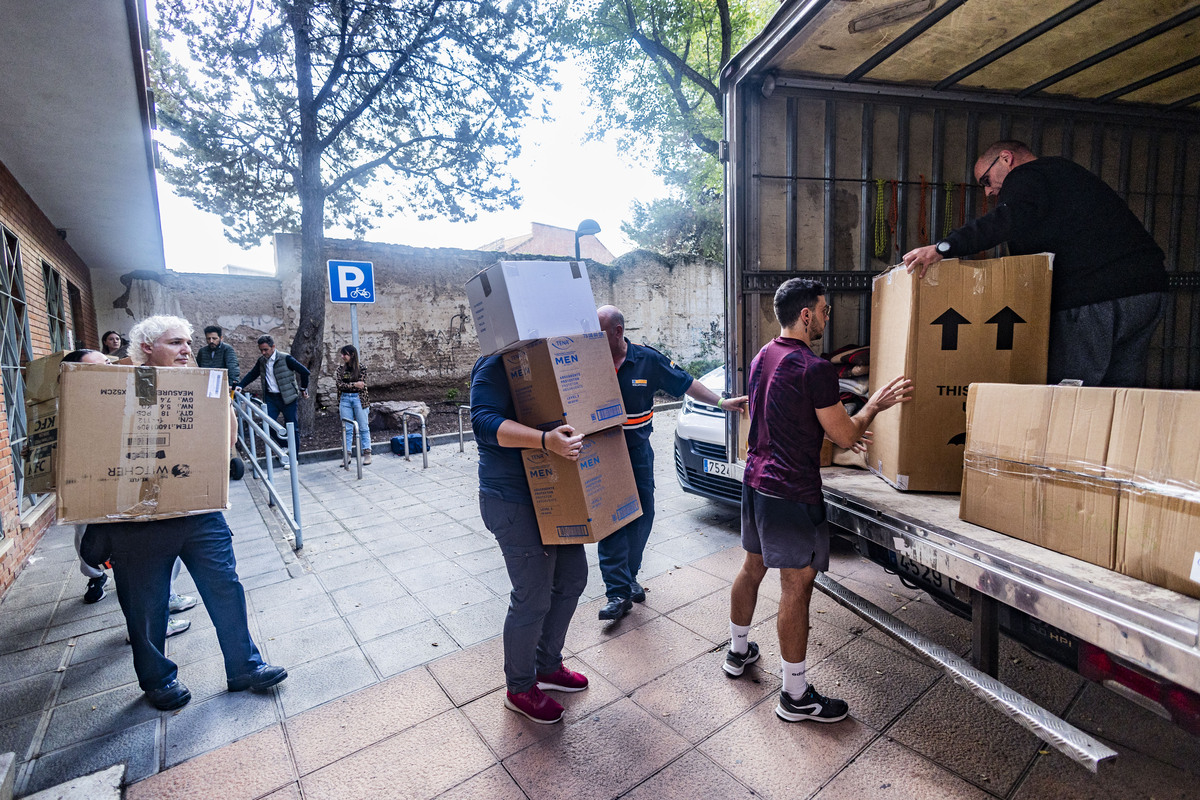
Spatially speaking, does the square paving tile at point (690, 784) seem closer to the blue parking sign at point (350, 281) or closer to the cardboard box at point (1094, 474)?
the cardboard box at point (1094, 474)

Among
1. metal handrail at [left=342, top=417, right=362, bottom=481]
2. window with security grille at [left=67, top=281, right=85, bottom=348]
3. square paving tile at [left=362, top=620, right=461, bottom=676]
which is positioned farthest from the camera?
window with security grille at [left=67, top=281, right=85, bottom=348]

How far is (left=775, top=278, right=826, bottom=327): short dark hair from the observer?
228 cm

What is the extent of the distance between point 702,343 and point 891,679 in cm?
1491

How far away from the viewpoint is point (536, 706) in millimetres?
2348

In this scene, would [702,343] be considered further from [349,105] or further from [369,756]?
[369,756]

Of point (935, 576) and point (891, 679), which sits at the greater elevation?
point (935, 576)

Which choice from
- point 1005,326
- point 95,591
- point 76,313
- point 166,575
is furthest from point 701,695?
point 76,313

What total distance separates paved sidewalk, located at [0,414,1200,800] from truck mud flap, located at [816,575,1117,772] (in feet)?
1.49

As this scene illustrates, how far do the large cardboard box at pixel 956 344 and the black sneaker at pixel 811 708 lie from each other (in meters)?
0.98

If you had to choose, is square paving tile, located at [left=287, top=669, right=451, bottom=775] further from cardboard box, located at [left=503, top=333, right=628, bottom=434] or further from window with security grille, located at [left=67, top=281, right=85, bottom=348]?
window with security grille, located at [left=67, top=281, right=85, bottom=348]

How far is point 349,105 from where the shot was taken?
946cm

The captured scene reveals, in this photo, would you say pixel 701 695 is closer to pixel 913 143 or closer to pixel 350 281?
pixel 913 143

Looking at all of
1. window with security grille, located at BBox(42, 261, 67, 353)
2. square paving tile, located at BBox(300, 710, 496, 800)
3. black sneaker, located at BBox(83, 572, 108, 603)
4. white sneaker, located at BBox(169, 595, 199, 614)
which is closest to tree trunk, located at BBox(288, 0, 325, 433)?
window with security grille, located at BBox(42, 261, 67, 353)

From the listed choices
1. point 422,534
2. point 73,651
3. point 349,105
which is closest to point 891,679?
point 422,534
